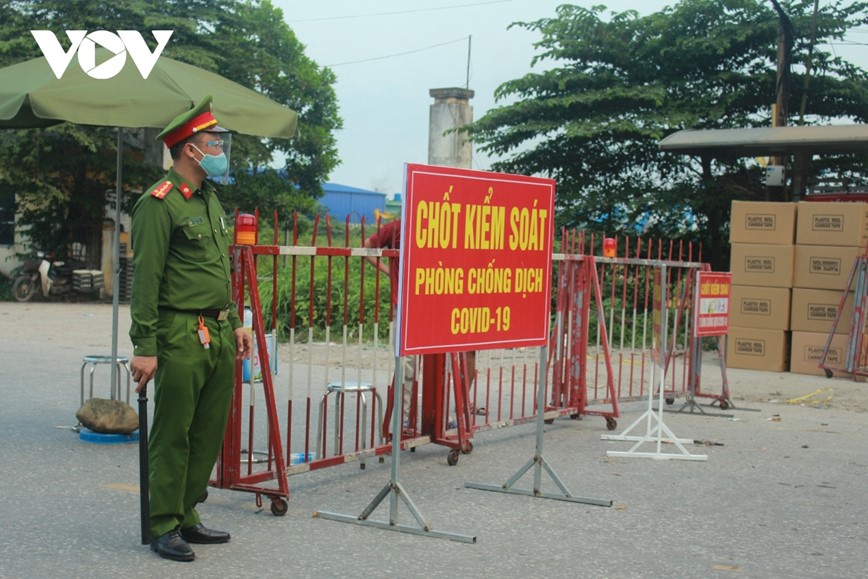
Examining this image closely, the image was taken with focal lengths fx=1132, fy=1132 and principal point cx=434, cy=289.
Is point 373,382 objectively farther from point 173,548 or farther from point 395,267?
point 173,548

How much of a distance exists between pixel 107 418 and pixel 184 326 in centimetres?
324

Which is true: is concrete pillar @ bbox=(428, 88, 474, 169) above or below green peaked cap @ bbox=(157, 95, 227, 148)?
above

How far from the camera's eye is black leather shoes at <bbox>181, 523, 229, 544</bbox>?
18.5 feet

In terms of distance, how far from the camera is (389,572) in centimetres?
527

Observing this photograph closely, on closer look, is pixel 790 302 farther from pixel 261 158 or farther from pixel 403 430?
pixel 261 158

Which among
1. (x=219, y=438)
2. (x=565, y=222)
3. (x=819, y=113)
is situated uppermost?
(x=819, y=113)

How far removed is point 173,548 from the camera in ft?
17.4

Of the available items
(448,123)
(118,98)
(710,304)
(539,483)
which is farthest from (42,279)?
(539,483)

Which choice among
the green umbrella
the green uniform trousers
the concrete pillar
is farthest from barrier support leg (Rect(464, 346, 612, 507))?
the concrete pillar

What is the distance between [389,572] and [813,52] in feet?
62.1

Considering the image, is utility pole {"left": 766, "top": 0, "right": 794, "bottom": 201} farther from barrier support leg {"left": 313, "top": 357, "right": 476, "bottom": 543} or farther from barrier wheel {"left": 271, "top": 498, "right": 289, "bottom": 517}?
barrier wheel {"left": 271, "top": 498, "right": 289, "bottom": 517}

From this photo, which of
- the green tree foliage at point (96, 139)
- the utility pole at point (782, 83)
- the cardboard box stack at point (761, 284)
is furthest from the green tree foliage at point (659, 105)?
the green tree foliage at point (96, 139)

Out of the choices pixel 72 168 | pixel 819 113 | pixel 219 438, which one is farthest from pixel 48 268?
pixel 219 438

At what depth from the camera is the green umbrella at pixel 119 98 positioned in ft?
24.5
